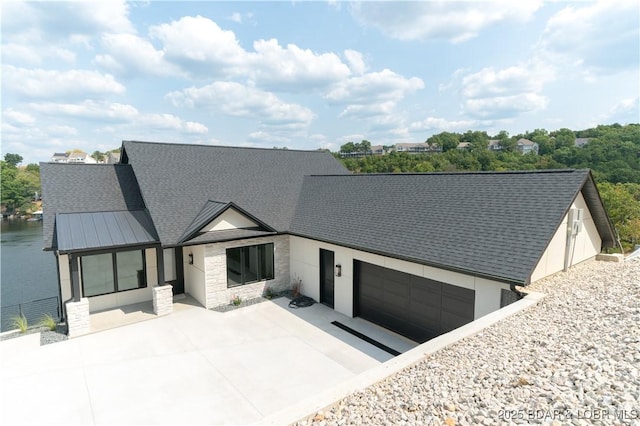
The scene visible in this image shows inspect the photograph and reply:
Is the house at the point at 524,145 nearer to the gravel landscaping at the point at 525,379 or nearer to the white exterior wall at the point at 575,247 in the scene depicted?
the white exterior wall at the point at 575,247

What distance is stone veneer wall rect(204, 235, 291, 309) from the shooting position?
12.7m

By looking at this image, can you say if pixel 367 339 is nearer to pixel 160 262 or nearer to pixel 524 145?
pixel 160 262

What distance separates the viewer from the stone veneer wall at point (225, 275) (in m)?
12.7

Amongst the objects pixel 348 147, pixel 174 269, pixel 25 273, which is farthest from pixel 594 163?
pixel 348 147

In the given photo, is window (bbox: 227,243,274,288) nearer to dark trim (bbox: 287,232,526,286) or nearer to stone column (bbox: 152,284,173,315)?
stone column (bbox: 152,284,173,315)

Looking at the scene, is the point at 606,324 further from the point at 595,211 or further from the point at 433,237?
the point at 595,211

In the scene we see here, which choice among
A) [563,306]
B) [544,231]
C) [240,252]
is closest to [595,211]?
[544,231]

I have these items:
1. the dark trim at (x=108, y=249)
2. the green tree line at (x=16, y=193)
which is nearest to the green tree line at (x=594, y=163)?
the dark trim at (x=108, y=249)

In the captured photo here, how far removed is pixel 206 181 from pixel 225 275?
4645 millimetres

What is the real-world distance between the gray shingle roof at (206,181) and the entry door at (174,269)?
2.08 metres

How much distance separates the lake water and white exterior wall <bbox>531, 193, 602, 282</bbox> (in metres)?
16.4

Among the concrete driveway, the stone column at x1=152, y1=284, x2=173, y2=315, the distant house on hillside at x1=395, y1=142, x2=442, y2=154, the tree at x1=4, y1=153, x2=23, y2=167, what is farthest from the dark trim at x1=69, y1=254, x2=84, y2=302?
the tree at x1=4, y1=153, x2=23, y2=167

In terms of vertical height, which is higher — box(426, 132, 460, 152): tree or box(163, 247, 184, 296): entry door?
box(426, 132, 460, 152): tree

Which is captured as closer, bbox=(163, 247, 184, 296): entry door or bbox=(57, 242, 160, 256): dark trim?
bbox=(57, 242, 160, 256): dark trim
